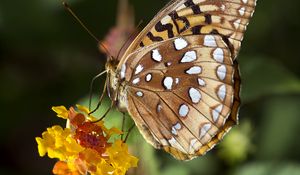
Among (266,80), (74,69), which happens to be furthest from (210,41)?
(74,69)

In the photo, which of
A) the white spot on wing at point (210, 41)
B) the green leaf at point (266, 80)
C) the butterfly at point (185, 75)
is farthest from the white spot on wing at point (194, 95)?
the green leaf at point (266, 80)

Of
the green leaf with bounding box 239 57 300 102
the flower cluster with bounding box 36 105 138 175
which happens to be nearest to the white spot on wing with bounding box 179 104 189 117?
the flower cluster with bounding box 36 105 138 175

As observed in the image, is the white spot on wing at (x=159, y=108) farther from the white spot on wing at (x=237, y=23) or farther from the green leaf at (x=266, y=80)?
the green leaf at (x=266, y=80)

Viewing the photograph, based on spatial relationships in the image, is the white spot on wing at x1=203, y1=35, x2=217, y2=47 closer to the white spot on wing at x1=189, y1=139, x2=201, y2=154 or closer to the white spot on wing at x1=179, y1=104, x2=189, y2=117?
the white spot on wing at x1=179, y1=104, x2=189, y2=117

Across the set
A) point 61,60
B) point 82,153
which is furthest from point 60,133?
point 61,60

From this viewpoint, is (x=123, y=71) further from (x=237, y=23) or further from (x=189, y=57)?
(x=237, y=23)

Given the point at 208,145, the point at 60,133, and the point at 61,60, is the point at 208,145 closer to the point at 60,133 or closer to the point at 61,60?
the point at 60,133

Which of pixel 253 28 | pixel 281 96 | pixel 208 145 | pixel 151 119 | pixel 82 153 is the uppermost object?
pixel 82 153
